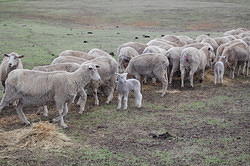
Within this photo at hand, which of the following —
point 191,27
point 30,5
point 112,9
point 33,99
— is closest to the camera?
point 33,99

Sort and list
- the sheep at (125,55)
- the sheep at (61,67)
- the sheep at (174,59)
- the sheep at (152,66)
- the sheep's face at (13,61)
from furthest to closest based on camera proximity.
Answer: the sheep at (125,55), the sheep at (174,59), the sheep at (152,66), the sheep's face at (13,61), the sheep at (61,67)

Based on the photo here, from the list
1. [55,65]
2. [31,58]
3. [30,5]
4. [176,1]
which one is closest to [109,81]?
[55,65]

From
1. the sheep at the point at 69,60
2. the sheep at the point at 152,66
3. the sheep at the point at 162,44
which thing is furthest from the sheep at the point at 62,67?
the sheep at the point at 162,44

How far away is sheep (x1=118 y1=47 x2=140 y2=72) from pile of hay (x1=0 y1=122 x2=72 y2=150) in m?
6.68

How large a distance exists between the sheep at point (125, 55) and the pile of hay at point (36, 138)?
6.68 m

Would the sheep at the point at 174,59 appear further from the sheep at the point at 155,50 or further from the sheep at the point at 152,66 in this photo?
the sheep at the point at 152,66

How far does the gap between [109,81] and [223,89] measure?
14.0 feet

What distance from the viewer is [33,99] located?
10352 millimetres

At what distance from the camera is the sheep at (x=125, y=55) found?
15828 millimetres

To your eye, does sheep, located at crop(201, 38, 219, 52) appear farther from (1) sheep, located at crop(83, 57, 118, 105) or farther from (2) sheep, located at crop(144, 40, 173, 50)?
(1) sheep, located at crop(83, 57, 118, 105)

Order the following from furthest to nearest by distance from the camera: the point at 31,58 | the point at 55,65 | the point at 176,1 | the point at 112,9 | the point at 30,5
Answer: the point at 176,1 < the point at 30,5 < the point at 112,9 < the point at 31,58 < the point at 55,65

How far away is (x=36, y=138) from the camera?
9109 millimetres

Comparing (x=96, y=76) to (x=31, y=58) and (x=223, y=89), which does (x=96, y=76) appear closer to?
(x=223, y=89)

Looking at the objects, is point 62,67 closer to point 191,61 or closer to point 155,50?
point 155,50
